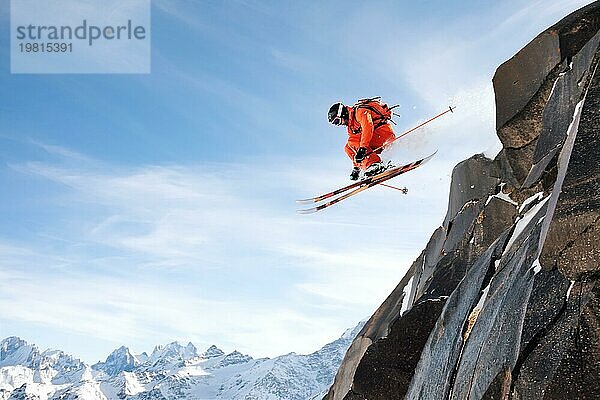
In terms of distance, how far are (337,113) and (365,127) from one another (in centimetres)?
81

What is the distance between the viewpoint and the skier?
15.8m

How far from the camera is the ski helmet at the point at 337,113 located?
1581 cm

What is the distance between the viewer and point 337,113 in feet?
51.9

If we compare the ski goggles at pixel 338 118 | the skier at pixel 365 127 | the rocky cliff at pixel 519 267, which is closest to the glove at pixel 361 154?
the skier at pixel 365 127

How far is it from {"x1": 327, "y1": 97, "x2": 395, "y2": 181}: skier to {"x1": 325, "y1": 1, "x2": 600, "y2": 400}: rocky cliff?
2.20 m

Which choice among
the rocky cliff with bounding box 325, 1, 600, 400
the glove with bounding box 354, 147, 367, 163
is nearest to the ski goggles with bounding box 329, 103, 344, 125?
the glove with bounding box 354, 147, 367, 163

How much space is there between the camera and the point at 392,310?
1573 cm

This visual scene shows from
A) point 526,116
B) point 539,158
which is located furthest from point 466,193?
point 539,158

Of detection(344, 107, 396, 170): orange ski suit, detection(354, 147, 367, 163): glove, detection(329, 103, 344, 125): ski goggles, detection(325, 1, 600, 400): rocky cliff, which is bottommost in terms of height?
detection(325, 1, 600, 400): rocky cliff

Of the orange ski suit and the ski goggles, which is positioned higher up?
the ski goggles

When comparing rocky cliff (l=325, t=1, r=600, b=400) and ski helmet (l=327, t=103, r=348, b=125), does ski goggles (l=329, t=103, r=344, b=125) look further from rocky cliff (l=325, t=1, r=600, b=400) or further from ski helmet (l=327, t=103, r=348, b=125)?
rocky cliff (l=325, t=1, r=600, b=400)

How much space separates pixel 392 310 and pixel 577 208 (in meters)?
10.2

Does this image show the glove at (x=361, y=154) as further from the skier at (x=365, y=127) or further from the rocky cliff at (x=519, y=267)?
the rocky cliff at (x=519, y=267)

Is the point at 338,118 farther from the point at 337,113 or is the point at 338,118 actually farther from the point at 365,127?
the point at 365,127
